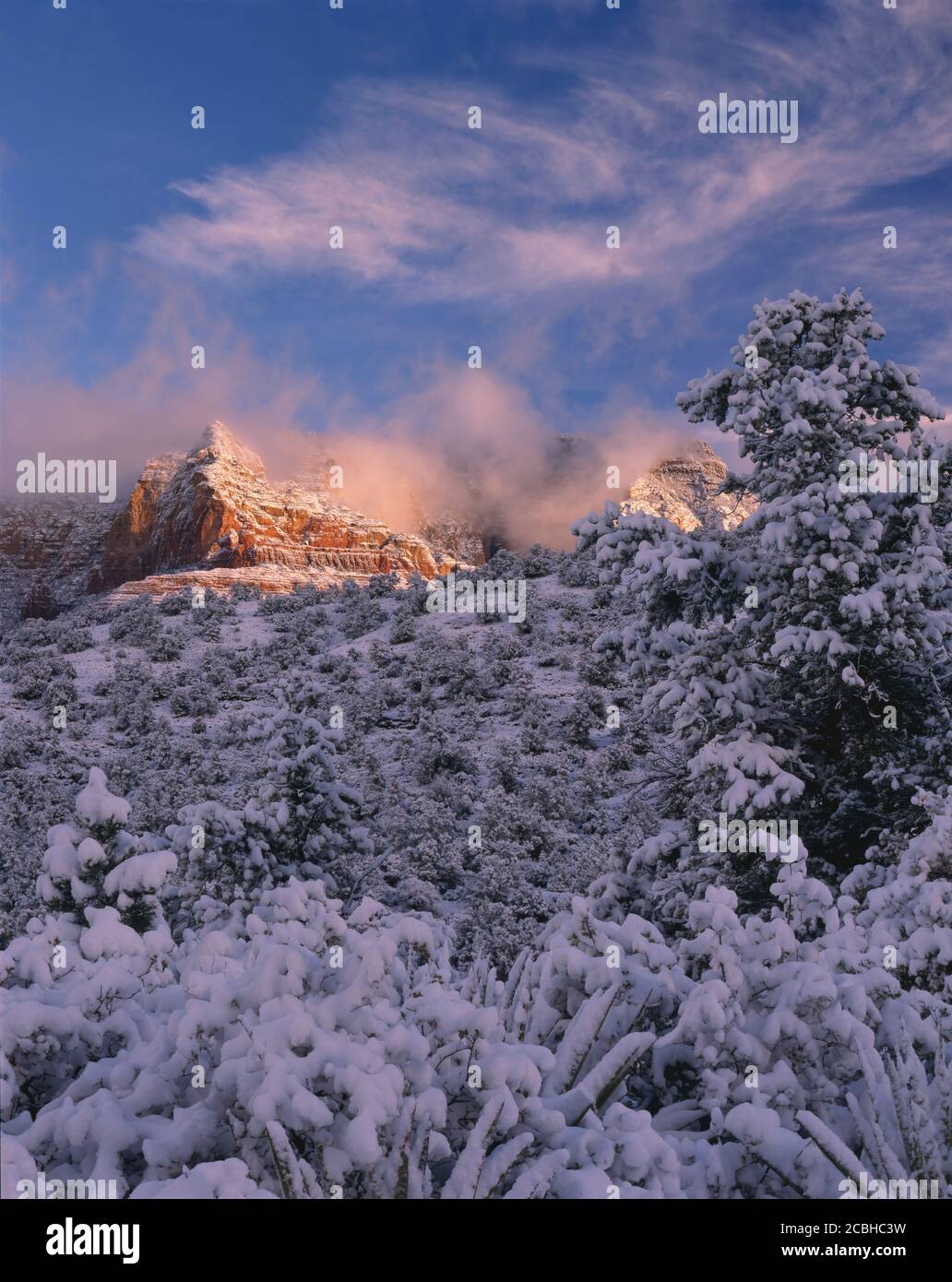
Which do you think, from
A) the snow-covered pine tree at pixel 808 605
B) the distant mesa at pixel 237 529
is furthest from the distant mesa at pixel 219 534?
the snow-covered pine tree at pixel 808 605

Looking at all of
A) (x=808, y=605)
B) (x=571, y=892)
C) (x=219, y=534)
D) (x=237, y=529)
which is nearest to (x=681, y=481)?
(x=237, y=529)

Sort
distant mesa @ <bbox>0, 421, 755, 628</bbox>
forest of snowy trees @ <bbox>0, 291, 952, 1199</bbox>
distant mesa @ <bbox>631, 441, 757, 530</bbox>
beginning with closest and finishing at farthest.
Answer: forest of snowy trees @ <bbox>0, 291, 952, 1199</bbox> → distant mesa @ <bbox>0, 421, 755, 628</bbox> → distant mesa @ <bbox>631, 441, 757, 530</bbox>

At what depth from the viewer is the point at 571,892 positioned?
1312cm

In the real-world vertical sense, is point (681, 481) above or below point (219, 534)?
above

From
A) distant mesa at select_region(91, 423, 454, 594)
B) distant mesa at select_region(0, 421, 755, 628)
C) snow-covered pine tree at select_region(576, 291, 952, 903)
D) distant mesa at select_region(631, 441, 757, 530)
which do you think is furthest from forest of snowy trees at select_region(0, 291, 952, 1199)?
distant mesa at select_region(631, 441, 757, 530)

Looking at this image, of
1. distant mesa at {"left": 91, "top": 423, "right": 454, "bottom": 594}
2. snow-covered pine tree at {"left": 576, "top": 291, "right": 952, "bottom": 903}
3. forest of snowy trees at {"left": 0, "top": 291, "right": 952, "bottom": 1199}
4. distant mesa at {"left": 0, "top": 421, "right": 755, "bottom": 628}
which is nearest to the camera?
forest of snowy trees at {"left": 0, "top": 291, "right": 952, "bottom": 1199}

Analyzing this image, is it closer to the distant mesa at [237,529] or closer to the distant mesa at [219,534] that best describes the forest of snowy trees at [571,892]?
the distant mesa at [219,534]

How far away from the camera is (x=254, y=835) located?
37.8 feet

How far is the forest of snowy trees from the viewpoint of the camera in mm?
2619

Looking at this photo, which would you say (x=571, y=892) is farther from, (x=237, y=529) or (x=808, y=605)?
(x=237, y=529)

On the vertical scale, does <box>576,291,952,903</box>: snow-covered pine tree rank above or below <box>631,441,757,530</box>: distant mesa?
below

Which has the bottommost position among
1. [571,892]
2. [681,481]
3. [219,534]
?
[571,892]

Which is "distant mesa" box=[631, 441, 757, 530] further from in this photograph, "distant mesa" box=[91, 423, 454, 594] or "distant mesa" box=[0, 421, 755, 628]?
"distant mesa" box=[91, 423, 454, 594]
